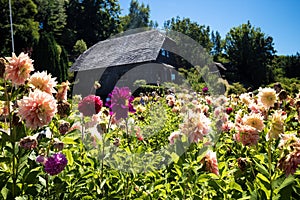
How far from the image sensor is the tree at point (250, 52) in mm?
31797

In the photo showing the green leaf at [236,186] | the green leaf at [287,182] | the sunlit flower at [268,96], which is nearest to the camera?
the green leaf at [287,182]

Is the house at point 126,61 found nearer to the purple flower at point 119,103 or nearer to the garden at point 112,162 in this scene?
the purple flower at point 119,103

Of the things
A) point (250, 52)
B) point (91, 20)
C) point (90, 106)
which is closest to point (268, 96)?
point (90, 106)

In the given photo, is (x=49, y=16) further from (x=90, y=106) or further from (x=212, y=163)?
(x=212, y=163)

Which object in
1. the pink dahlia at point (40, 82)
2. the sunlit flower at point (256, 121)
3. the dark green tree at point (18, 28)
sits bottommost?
the sunlit flower at point (256, 121)

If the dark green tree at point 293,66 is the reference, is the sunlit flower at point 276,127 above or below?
below

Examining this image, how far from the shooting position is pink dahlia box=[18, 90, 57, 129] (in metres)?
1.14

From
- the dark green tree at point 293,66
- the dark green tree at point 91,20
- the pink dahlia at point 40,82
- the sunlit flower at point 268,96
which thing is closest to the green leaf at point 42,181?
the pink dahlia at point 40,82

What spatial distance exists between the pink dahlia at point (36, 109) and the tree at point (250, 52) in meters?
31.7

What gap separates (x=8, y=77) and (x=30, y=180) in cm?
40

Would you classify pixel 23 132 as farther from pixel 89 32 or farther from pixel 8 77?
pixel 89 32

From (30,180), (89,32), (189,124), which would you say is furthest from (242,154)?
(89,32)

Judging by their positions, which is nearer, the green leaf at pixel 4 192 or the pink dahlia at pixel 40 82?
the green leaf at pixel 4 192

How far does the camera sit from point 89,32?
139 feet
